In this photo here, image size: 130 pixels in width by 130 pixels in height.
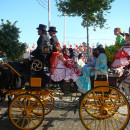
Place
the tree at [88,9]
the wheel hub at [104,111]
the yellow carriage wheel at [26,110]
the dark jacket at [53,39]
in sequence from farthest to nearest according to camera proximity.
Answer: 1. the tree at [88,9]
2. the dark jacket at [53,39]
3. the yellow carriage wheel at [26,110]
4. the wheel hub at [104,111]

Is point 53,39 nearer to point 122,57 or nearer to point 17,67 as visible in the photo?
point 17,67

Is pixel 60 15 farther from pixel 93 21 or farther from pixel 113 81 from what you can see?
pixel 113 81

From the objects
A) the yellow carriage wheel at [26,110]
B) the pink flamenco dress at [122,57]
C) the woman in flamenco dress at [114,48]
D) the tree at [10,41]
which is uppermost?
the tree at [10,41]

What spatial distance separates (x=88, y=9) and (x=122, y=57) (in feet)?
21.7

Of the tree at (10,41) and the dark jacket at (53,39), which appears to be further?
the tree at (10,41)

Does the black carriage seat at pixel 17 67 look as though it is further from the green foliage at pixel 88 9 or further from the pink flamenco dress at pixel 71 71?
the green foliage at pixel 88 9

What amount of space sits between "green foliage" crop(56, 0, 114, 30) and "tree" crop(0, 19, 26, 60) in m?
3.46

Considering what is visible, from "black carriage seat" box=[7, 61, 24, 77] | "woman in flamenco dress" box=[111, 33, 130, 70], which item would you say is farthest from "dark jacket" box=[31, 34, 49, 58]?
"woman in flamenco dress" box=[111, 33, 130, 70]

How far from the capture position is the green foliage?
9117mm

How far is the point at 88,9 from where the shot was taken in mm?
9703

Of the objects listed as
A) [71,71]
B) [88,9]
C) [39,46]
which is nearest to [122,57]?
[71,71]

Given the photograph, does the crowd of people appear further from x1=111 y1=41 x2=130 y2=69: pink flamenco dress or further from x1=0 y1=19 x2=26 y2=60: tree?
x1=0 y1=19 x2=26 y2=60: tree

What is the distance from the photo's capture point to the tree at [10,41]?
10.8 m

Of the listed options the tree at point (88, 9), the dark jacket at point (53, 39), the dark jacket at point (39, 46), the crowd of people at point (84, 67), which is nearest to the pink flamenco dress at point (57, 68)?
the crowd of people at point (84, 67)
